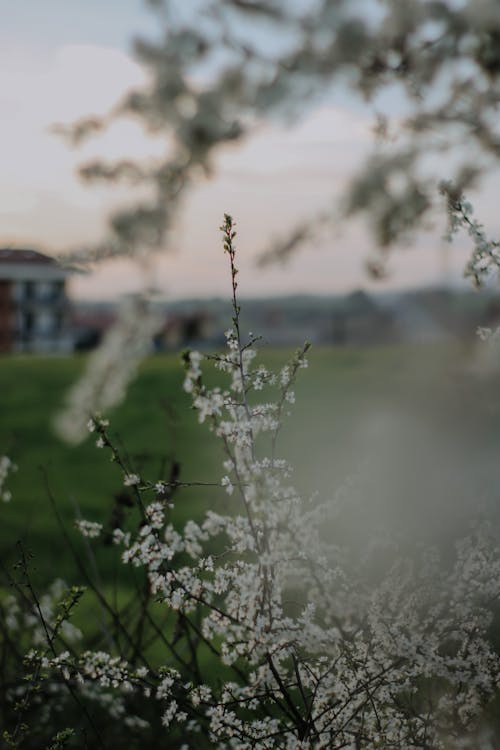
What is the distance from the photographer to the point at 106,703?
13.8 ft

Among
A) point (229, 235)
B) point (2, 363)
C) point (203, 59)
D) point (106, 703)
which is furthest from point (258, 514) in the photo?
point (2, 363)

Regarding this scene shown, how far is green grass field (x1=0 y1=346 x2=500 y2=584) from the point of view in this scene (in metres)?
3.11

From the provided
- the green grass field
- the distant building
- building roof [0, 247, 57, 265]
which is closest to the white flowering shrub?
the green grass field

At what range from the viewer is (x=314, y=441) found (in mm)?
13125

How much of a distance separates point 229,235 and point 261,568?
98cm

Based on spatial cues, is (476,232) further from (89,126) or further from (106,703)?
(106,703)

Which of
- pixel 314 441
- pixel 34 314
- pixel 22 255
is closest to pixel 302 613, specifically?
pixel 22 255

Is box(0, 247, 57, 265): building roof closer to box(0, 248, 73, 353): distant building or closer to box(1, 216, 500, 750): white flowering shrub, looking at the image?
box(1, 216, 500, 750): white flowering shrub

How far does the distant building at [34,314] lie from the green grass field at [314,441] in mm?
26269

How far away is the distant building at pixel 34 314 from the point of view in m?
47.5

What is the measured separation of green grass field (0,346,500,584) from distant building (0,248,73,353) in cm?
2627

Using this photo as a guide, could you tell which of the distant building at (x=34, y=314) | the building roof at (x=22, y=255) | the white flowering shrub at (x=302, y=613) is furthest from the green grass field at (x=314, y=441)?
the distant building at (x=34, y=314)

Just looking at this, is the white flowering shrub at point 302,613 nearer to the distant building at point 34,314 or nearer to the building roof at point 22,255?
the building roof at point 22,255

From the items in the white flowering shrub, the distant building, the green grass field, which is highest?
the distant building
